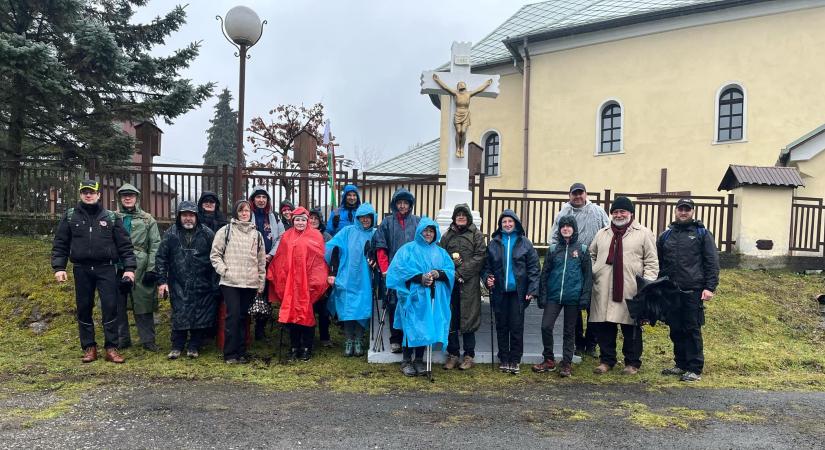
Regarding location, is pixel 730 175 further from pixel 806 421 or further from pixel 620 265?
pixel 806 421

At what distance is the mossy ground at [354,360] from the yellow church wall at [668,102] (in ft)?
26.6

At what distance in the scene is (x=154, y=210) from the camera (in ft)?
34.9

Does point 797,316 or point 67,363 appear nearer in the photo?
point 67,363

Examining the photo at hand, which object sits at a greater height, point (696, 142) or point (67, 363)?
point (696, 142)

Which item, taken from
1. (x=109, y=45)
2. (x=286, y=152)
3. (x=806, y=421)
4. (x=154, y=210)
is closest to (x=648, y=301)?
(x=806, y=421)

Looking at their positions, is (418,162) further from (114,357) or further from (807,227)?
(114,357)

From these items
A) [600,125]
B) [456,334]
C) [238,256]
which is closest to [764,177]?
[456,334]

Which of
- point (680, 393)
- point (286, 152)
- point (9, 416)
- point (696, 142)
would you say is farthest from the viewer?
point (286, 152)

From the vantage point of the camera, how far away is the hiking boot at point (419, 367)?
5.75 m

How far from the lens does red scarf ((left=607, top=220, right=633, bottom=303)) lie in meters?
5.89

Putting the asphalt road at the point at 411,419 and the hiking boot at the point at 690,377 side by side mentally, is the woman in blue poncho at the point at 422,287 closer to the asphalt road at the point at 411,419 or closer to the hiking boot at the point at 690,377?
the asphalt road at the point at 411,419

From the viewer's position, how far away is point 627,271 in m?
5.91

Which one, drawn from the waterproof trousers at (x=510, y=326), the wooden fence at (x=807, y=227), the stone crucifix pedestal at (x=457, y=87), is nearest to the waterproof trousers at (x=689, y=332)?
the waterproof trousers at (x=510, y=326)

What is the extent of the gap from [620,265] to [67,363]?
580cm
